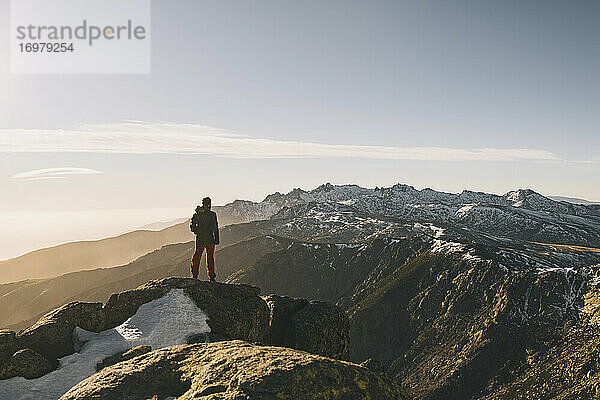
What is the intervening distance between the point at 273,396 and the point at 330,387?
177 centimetres

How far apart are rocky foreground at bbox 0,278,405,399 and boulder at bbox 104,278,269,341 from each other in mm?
69

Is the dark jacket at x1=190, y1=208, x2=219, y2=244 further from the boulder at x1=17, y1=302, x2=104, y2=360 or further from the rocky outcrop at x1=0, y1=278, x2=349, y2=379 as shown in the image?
the boulder at x1=17, y1=302, x2=104, y2=360

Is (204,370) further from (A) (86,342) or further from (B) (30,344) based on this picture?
(B) (30,344)

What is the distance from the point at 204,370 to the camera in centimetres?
1202

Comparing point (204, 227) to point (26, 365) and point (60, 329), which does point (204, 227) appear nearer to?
point (60, 329)

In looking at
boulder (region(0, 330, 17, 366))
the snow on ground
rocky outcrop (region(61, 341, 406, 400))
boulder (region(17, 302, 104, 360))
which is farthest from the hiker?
rocky outcrop (region(61, 341, 406, 400))

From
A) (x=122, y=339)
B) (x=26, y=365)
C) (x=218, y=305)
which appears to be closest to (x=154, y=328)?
(x=122, y=339)

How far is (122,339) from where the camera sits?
22.3 meters

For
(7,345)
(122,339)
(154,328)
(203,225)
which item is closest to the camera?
(7,345)

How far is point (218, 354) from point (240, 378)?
231 centimetres

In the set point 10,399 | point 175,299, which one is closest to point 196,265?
point 175,299

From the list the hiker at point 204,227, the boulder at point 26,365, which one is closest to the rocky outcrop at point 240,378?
the boulder at point 26,365

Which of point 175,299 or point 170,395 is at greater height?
point 170,395

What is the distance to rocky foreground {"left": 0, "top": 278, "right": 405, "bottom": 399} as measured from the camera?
10875 millimetres
